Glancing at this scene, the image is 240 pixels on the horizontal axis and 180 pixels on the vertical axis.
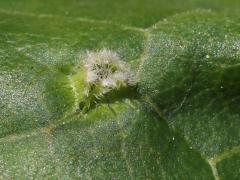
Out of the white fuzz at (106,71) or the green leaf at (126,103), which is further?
the white fuzz at (106,71)

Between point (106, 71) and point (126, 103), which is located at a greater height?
point (106, 71)

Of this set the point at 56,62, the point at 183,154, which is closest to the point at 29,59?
the point at 56,62

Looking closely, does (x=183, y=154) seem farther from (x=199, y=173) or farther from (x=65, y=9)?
(x=65, y=9)

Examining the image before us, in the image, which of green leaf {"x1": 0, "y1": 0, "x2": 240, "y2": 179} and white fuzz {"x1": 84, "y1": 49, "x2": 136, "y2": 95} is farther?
white fuzz {"x1": 84, "y1": 49, "x2": 136, "y2": 95}
